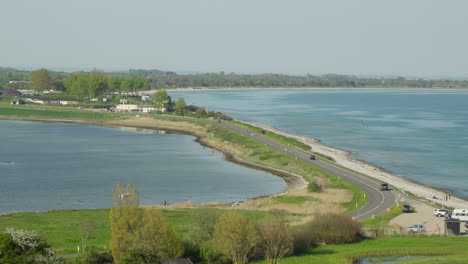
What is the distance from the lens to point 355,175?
69188 millimetres

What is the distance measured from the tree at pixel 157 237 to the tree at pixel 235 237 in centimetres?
226

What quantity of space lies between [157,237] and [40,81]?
167 meters

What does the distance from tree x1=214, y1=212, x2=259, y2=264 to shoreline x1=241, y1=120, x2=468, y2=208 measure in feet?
93.9

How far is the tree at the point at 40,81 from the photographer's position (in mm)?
188000

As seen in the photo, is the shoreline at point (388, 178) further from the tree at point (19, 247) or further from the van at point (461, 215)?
the tree at point (19, 247)

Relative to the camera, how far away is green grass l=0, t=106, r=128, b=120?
14388 cm

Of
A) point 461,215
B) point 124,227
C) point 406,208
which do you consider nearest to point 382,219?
point 406,208

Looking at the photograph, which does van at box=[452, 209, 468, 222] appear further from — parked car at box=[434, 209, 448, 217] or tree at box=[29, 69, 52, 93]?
tree at box=[29, 69, 52, 93]

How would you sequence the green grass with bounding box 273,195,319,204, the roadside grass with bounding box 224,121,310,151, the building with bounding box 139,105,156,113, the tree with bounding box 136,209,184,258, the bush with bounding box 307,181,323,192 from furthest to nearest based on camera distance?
the building with bounding box 139,105,156,113 < the roadside grass with bounding box 224,121,310,151 < the bush with bounding box 307,181,323,192 < the green grass with bounding box 273,195,319,204 < the tree with bounding box 136,209,184,258

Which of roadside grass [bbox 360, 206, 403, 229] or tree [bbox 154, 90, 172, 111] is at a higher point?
tree [bbox 154, 90, 172, 111]

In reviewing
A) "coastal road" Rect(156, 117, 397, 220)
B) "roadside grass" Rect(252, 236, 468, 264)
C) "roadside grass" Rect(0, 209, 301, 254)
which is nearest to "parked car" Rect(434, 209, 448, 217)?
"coastal road" Rect(156, 117, 397, 220)

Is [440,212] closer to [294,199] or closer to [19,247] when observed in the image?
[294,199]

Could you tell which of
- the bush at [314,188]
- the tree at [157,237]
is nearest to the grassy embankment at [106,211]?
the bush at [314,188]

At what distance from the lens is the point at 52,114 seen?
14812 cm
